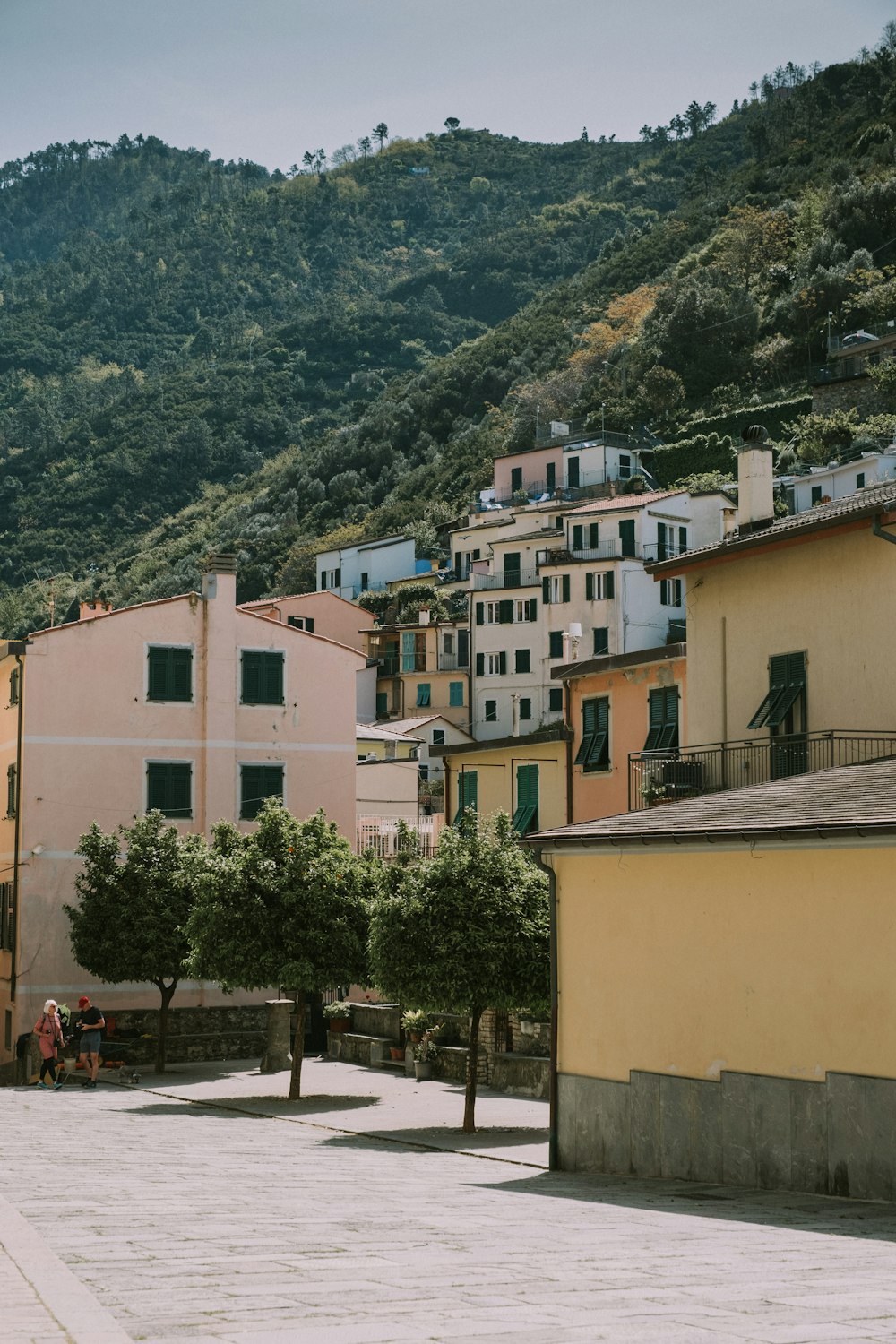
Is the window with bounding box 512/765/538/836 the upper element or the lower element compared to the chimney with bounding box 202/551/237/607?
lower

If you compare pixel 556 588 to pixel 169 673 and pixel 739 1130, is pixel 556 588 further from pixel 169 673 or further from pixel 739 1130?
pixel 739 1130

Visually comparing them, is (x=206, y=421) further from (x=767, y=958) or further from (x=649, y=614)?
(x=767, y=958)

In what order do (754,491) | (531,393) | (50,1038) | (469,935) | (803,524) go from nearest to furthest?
(469,935), (803,524), (754,491), (50,1038), (531,393)

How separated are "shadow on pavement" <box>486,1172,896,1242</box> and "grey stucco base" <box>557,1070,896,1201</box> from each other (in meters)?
0.19

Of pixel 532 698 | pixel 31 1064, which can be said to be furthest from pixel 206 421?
pixel 31 1064

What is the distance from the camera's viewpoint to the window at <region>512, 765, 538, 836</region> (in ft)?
133

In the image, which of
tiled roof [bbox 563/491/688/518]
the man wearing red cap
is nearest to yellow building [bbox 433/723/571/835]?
the man wearing red cap

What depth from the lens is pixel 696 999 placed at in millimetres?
17812

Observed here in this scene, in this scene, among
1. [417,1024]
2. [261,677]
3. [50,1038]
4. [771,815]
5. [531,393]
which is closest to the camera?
[771,815]

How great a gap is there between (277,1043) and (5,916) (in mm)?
10801

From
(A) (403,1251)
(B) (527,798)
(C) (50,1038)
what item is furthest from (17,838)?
(A) (403,1251)

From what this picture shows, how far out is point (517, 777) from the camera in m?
41.2

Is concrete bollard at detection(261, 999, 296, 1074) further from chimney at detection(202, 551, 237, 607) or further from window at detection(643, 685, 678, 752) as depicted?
chimney at detection(202, 551, 237, 607)

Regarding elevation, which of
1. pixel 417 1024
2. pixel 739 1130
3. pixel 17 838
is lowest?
pixel 417 1024
